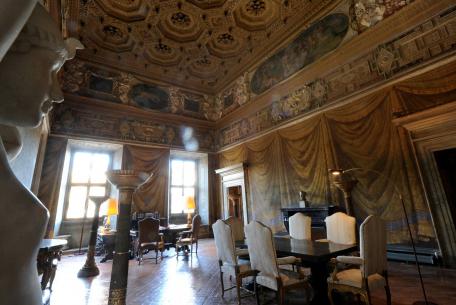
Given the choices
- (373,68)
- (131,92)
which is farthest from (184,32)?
(373,68)

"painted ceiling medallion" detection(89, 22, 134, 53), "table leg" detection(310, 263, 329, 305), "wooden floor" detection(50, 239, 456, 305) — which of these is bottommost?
"wooden floor" detection(50, 239, 456, 305)

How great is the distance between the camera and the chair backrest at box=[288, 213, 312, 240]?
428 cm

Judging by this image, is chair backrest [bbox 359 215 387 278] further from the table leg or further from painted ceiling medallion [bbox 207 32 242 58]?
painted ceiling medallion [bbox 207 32 242 58]

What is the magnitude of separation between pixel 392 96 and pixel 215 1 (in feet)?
18.0

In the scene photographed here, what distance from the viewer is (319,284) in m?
2.99

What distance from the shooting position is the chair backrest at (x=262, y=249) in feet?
8.39

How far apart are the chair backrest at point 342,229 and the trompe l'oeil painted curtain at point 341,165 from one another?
1853 mm

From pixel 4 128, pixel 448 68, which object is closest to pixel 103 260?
pixel 4 128

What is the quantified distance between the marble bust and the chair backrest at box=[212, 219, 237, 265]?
2.62 meters

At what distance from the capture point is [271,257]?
2.58 m

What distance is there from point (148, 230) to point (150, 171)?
3464 millimetres

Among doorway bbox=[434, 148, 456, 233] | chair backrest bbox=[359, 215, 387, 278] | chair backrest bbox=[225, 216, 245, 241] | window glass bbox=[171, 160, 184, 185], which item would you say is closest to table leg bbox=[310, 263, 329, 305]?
chair backrest bbox=[359, 215, 387, 278]

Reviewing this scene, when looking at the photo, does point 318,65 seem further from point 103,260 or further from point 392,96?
point 103,260

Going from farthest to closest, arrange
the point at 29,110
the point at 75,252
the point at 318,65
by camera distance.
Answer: the point at 75,252 < the point at 318,65 < the point at 29,110
